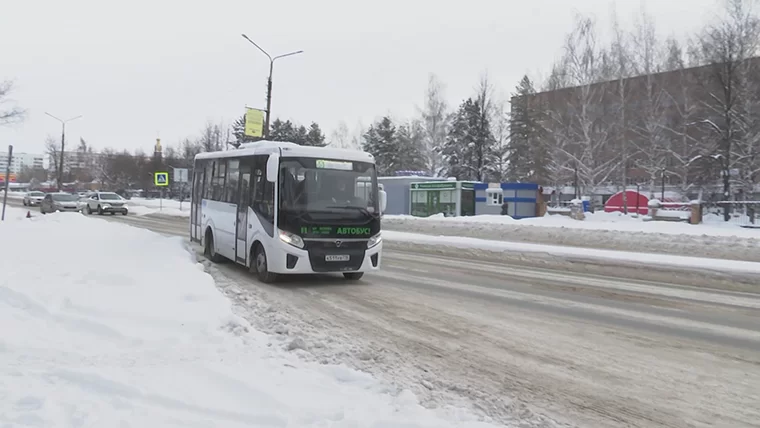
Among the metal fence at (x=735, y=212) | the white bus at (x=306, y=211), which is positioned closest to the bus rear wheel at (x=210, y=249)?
the white bus at (x=306, y=211)

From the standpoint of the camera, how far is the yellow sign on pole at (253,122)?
3306 cm

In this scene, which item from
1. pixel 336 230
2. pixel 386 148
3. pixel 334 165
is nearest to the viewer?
pixel 336 230

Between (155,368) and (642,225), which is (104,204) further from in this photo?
(155,368)

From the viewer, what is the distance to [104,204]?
42969 mm

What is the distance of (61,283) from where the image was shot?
26.6 feet

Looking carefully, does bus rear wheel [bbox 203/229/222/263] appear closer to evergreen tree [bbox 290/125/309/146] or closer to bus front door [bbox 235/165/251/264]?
bus front door [bbox 235/165/251/264]

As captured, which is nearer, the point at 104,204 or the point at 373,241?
the point at 373,241

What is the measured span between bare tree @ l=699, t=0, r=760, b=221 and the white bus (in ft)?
87.6

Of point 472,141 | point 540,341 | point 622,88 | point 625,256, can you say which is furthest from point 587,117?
point 540,341

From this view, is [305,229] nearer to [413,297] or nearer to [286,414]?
[413,297]

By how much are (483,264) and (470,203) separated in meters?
20.7

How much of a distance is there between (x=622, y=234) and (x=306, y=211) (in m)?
14.5

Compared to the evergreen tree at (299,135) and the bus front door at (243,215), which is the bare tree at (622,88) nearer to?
the bus front door at (243,215)

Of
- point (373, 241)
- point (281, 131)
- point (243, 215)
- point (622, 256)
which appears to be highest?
point (281, 131)
